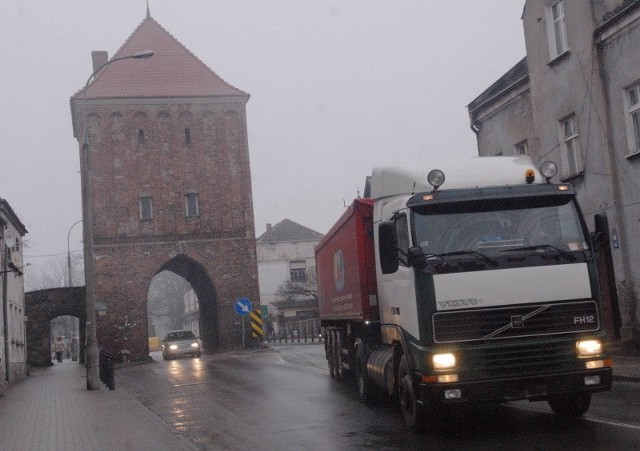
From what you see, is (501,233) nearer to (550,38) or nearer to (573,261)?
(573,261)

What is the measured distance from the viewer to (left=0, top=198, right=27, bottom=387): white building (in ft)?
94.0

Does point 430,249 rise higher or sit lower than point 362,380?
higher

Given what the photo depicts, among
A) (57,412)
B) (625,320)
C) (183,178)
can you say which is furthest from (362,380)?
(183,178)

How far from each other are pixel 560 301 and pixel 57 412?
11.2 m

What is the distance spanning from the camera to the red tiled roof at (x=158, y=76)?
51156 millimetres

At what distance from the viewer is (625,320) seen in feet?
68.8

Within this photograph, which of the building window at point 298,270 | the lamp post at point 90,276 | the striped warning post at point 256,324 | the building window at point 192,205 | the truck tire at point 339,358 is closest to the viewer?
the truck tire at point 339,358

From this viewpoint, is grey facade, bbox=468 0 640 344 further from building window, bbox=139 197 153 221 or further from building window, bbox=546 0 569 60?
building window, bbox=139 197 153 221

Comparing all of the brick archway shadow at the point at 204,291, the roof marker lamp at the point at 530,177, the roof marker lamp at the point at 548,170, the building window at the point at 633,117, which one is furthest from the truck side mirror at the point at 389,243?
the brick archway shadow at the point at 204,291

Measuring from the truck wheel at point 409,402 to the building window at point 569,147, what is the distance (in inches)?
504

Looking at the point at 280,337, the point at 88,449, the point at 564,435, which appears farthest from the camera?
the point at 280,337

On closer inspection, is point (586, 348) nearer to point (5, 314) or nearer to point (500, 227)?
point (500, 227)

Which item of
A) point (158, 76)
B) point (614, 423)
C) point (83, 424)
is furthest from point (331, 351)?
point (158, 76)

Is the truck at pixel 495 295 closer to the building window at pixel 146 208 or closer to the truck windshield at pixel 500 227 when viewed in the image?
the truck windshield at pixel 500 227
